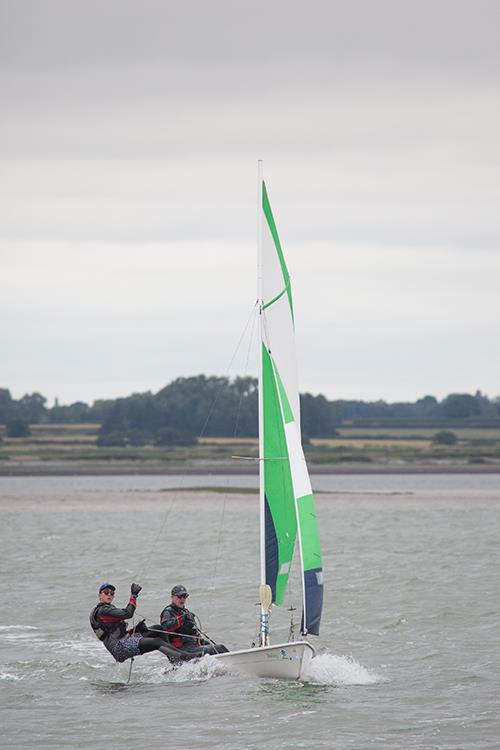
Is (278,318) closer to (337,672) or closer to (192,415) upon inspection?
(337,672)

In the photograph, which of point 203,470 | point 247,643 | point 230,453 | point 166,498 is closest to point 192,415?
A: point 230,453

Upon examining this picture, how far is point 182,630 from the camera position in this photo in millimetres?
22391

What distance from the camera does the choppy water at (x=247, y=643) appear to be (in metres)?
19.2

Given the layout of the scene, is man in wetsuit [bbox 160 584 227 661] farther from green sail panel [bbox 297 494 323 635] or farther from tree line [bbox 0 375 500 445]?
tree line [bbox 0 375 500 445]

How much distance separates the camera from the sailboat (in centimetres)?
2116

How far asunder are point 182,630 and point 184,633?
0.19 feet

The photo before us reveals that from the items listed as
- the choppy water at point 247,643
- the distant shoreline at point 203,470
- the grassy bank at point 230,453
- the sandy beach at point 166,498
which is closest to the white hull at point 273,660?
the choppy water at point 247,643

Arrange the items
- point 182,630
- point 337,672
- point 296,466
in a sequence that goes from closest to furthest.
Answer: point 296,466 → point 182,630 → point 337,672

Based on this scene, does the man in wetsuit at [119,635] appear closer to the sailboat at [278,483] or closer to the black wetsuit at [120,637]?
the black wetsuit at [120,637]

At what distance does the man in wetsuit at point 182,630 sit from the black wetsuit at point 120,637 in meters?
0.21

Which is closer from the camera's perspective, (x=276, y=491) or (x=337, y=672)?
(x=276, y=491)

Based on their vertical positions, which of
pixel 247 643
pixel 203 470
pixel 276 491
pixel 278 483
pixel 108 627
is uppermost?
pixel 278 483

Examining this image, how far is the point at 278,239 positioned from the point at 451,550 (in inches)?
955

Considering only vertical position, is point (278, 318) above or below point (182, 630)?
above
